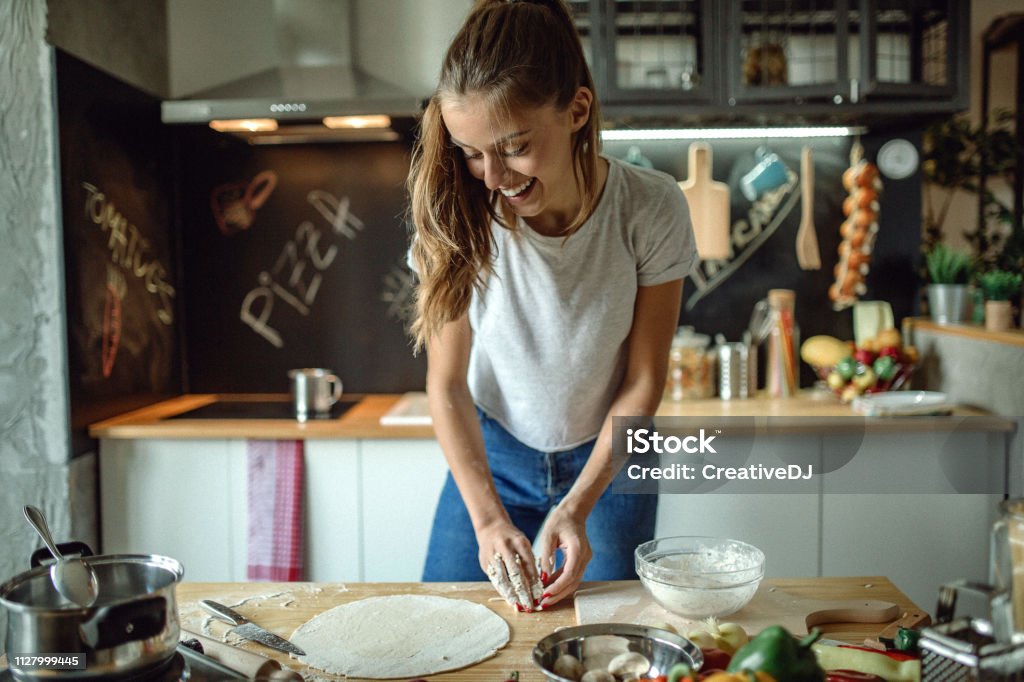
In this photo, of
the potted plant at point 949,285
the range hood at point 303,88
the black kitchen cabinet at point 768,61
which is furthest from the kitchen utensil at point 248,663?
the potted plant at point 949,285

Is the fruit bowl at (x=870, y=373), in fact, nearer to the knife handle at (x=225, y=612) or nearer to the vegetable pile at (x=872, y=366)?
the vegetable pile at (x=872, y=366)

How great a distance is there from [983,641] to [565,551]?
575 mm

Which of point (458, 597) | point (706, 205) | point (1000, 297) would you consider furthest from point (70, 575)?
point (1000, 297)

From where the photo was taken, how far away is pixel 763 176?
253 centimetres

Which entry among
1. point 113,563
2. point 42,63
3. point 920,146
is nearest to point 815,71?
point 920,146

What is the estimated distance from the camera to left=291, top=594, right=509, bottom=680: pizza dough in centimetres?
91

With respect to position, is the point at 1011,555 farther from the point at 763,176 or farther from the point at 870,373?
the point at 763,176

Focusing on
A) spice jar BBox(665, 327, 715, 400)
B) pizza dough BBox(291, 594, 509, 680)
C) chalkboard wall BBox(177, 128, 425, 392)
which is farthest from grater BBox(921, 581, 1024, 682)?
chalkboard wall BBox(177, 128, 425, 392)

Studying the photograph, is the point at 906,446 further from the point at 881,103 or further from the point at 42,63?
the point at 42,63

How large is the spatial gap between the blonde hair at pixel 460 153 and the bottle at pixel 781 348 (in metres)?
1.33

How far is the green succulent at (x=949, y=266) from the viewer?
2414 mm

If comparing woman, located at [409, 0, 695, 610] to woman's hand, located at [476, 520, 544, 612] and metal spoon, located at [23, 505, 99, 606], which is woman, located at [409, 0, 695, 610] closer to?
woman's hand, located at [476, 520, 544, 612]

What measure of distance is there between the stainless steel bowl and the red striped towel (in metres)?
1.34

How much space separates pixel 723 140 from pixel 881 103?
47 centimetres
